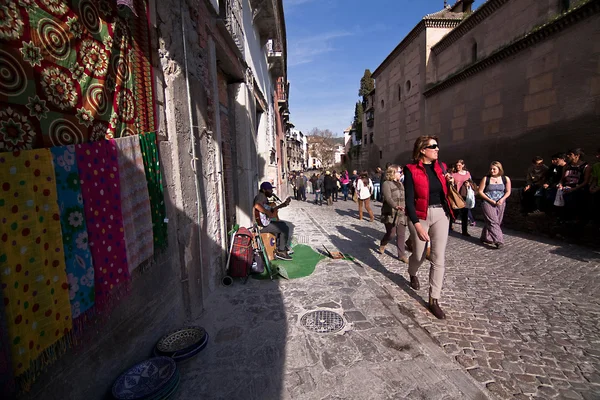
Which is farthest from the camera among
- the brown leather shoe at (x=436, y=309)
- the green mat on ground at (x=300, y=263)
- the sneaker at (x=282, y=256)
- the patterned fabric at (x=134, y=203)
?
the sneaker at (x=282, y=256)

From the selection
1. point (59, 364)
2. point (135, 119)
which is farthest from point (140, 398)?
point (135, 119)

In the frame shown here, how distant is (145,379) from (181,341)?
1.79ft

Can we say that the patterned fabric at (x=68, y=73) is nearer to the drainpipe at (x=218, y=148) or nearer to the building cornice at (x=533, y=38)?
the drainpipe at (x=218, y=148)

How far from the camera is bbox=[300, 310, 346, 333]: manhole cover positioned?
3.14m

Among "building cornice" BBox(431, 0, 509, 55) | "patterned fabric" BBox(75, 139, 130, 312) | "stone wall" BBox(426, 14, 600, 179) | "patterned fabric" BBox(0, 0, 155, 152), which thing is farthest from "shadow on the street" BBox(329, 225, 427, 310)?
"building cornice" BBox(431, 0, 509, 55)

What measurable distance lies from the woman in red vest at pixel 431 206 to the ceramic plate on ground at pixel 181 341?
8.86 ft

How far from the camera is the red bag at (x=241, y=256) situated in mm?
4562

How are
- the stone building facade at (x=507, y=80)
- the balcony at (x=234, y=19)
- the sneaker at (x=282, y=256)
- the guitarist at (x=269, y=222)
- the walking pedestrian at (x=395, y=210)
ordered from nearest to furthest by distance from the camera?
1. the balcony at (x=234, y=19)
2. the walking pedestrian at (x=395, y=210)
3. the guitarist at (x=269, y=222)
4. the sneaker at (x=282, y=256)
5. the stone building facade at (x=507, y=80)

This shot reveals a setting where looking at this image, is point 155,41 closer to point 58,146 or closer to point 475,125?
point 58,146

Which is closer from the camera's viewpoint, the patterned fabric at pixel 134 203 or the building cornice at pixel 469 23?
the patterned fabric at pixel 134 203

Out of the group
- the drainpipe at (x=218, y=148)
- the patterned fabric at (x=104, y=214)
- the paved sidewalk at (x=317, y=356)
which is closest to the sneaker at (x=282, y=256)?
the drainpipe at (x=218, y=148)

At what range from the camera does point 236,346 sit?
2.87 meters

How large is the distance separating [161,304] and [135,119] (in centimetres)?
182

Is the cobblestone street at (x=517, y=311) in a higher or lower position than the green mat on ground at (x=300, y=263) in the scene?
lower
